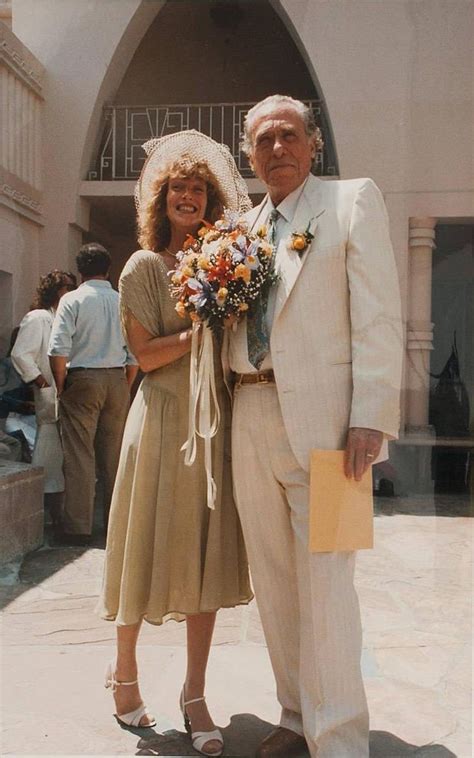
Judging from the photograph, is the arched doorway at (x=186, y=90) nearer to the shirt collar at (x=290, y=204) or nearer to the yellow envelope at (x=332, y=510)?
the shirt collar at (x=290, y=204)

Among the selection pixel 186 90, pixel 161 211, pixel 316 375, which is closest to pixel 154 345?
pixel 161 211

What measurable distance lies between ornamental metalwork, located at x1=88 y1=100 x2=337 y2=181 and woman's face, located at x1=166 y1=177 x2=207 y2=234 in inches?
56.8

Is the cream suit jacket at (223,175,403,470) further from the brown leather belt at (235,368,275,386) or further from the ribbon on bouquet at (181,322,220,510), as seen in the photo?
the ribbon on bouquet at (181,322,220,510)

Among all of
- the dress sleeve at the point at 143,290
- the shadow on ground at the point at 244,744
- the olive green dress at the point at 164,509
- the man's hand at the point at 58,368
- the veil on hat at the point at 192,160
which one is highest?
the veil on hat at the point at 192,160

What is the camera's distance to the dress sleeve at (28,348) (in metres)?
4.02

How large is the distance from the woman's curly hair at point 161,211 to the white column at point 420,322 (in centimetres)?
143

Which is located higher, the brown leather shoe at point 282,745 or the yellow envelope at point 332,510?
the yellow envelope at point 332,510

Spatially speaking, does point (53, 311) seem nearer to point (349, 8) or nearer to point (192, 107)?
point (192, 107)

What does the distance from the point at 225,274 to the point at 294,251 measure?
0.21 metres

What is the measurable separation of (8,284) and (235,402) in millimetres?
2044

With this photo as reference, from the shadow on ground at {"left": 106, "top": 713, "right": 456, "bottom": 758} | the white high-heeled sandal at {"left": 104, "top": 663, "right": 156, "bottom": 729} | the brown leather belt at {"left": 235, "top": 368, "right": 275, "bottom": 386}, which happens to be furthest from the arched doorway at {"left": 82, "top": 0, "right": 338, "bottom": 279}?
the shadow on ground at {"left": 106, "top": 713, "right": 456, "bottom": 758}

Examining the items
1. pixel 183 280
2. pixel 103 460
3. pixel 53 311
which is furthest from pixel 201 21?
pixel 183 280

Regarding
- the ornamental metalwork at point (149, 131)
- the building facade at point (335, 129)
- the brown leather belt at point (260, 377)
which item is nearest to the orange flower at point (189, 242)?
the brown leather belt at point (260, 377)

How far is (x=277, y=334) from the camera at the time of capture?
210 centimetres
